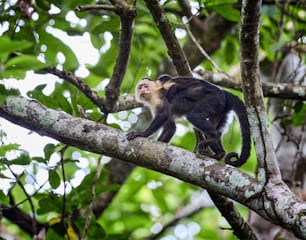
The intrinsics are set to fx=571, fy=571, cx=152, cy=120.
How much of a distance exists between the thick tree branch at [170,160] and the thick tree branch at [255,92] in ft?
0.34

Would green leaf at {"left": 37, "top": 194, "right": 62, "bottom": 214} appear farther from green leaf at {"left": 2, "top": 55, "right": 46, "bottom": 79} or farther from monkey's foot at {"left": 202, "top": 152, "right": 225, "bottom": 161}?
green leaf at {"left": 2, "top": 55, "right": 46, "bottom": 79}

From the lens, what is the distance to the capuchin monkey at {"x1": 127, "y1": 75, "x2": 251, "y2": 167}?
3.89 metres

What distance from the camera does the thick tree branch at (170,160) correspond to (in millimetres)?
2596

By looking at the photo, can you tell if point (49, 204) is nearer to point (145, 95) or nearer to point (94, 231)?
point (94, 231)

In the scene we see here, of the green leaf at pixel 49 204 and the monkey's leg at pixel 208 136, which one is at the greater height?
the monkey's leg at pixel 208 136

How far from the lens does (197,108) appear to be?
4.04 m

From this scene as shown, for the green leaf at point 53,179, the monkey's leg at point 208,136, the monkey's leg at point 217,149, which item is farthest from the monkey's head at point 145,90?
the green leaf at point 53,179

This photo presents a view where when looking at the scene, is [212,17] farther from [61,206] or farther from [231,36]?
[61,206]

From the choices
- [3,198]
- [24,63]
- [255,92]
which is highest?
[255,92]

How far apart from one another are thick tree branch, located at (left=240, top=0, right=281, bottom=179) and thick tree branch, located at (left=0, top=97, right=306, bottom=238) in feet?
0.34

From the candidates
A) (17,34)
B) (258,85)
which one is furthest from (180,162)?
(17,34)

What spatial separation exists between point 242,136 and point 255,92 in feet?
3.47

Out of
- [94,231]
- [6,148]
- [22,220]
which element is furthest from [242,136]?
[22,220]

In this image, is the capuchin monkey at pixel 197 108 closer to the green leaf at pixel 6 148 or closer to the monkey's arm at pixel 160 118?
the monkey's arm at pixel 160 118
